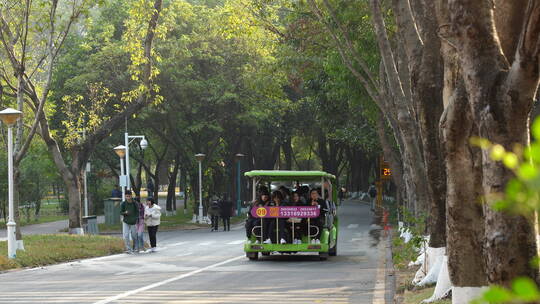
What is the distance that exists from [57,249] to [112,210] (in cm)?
2133

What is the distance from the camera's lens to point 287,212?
21.8 metres

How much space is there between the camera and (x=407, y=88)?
1897cm

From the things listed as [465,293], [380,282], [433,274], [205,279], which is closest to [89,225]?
[205,279]

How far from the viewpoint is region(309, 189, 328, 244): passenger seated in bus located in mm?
22000

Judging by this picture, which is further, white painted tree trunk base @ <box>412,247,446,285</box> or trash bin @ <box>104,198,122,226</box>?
trash bin @ <box>104,198,122,226</box>

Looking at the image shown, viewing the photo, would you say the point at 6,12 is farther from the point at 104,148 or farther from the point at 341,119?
the point at 104,148

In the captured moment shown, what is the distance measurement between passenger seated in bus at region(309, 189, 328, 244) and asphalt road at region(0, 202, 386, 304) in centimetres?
65

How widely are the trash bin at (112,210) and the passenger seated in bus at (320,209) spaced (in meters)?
24.4

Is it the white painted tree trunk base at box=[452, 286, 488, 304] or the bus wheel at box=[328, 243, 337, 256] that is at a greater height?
the white painted tree trunk base at box=[452, 286, 488, 304]

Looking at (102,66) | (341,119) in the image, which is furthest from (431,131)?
(102,66)

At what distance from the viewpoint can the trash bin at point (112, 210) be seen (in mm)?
45312

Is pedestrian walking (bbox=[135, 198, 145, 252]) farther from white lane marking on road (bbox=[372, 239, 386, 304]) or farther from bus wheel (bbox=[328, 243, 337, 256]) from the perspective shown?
white lane marking on road (bbox=[372, 239, 386, 304])

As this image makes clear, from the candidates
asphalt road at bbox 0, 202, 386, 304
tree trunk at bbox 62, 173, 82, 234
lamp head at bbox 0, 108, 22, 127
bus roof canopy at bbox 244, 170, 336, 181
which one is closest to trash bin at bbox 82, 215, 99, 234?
tree trunk at bbox 62, 173, 82, 234

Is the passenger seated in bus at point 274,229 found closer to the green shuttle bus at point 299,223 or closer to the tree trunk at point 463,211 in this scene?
the green shuttle bus at point 299,223
